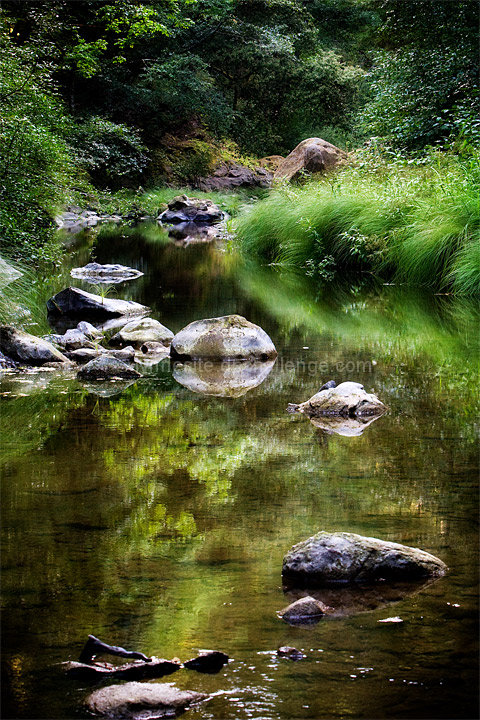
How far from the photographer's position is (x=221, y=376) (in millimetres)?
5406

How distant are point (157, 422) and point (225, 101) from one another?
3058 centimetres

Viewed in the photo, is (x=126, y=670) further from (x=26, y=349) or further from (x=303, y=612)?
(x=26, y=349)

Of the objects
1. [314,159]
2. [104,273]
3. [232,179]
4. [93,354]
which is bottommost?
[93,354]

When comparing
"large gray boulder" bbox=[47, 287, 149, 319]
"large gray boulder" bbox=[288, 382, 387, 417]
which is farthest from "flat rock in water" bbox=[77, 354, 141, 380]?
"large gray boulder" bbox=[47, 287, 149, 319]

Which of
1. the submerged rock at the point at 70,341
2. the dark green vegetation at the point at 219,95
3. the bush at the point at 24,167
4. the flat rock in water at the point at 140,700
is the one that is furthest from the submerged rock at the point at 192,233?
the flat rock in water at the point at 140,700

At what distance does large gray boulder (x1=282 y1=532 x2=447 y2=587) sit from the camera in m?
2.25

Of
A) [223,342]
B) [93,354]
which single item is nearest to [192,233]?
[93,354]

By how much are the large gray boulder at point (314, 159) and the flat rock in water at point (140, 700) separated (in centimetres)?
1756

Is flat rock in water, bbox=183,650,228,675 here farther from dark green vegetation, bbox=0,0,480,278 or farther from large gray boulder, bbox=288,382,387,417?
dark green vegetation, bbox=0,0,480,278

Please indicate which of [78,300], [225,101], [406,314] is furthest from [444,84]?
[225,101]

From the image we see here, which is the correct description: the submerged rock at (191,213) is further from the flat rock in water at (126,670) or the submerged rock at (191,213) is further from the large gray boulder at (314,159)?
the flat rock in water at (126,670)

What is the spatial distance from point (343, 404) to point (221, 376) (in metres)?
1.33

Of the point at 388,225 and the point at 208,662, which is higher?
the point at 388,225

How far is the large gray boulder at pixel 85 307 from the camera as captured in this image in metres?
8.19
